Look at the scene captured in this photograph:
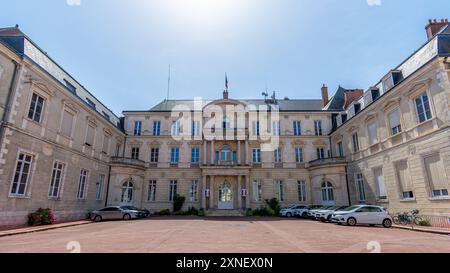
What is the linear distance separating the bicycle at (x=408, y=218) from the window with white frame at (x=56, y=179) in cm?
2098

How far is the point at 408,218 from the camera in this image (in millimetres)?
13102

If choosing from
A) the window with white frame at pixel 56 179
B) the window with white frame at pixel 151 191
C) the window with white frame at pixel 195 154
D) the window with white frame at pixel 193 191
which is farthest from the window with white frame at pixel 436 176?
the window with white frame at pixel 151 191

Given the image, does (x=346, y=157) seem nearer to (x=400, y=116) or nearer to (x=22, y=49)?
(x=400, y=116)

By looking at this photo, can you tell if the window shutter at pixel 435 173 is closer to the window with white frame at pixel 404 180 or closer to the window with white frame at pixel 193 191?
the window with white frame at pixel 404 180

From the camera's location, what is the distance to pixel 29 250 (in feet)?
21.1

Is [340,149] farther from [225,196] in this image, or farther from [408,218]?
[225,196]

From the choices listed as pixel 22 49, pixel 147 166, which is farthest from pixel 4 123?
pixel 147 166

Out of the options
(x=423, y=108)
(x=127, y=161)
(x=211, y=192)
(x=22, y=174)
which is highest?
(x=423, y=108)

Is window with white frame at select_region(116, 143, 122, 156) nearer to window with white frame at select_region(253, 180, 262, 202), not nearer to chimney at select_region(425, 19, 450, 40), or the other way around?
window with white frame at select_region(253, 180, 262, 202)

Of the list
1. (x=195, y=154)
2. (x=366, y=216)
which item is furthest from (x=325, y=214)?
(x=195, y=154)

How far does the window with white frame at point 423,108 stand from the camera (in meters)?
12.8

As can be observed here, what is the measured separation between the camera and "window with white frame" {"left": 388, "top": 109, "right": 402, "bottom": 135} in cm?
1502

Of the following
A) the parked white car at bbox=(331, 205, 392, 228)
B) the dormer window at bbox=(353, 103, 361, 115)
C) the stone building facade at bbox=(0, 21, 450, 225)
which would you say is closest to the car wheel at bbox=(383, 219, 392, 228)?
the parked white car at bbox=(331, 205, 392, 228)

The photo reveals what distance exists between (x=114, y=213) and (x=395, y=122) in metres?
20.9
